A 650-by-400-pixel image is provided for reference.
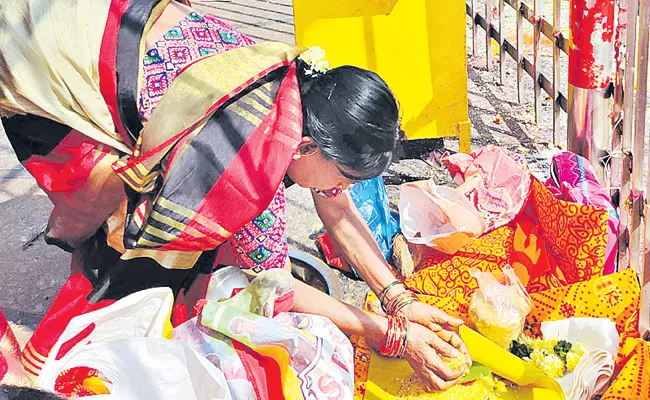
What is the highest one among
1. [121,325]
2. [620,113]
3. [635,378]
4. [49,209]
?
[620,113]

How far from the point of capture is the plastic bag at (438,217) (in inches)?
98.1

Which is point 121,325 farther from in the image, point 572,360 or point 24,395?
point 572,360

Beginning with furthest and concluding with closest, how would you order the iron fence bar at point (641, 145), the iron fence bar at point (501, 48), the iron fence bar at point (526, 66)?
the iron fence bar at point (501, 48) → the iron fence bar at point (526, 66) → the iron fence bar at point (641, 145)

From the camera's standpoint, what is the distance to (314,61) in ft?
5.84

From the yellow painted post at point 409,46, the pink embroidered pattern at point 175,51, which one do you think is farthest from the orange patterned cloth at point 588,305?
the yellow painted post at point 409,46

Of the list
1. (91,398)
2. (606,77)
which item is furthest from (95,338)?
(606,77)

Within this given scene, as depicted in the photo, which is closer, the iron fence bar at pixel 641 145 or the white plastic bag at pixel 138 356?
the white plastic bag at pixel 138 356

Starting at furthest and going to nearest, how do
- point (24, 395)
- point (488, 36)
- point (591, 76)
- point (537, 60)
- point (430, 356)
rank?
point (488, 36) → point (537, 60) → point (591, 76) → point (430, 356) → point (24, 395)

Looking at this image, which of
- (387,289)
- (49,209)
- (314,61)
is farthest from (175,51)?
(49,209)

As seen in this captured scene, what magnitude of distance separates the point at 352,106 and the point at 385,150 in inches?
5.6

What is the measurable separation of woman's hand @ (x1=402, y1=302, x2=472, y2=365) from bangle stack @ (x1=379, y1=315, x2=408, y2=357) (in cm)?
6

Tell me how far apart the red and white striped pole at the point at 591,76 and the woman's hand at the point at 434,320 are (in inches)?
34.5

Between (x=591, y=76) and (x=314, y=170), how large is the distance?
114cm

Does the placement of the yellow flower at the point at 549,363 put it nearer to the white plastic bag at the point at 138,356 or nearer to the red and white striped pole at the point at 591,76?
the red and white striped pole at the point at 591,76
